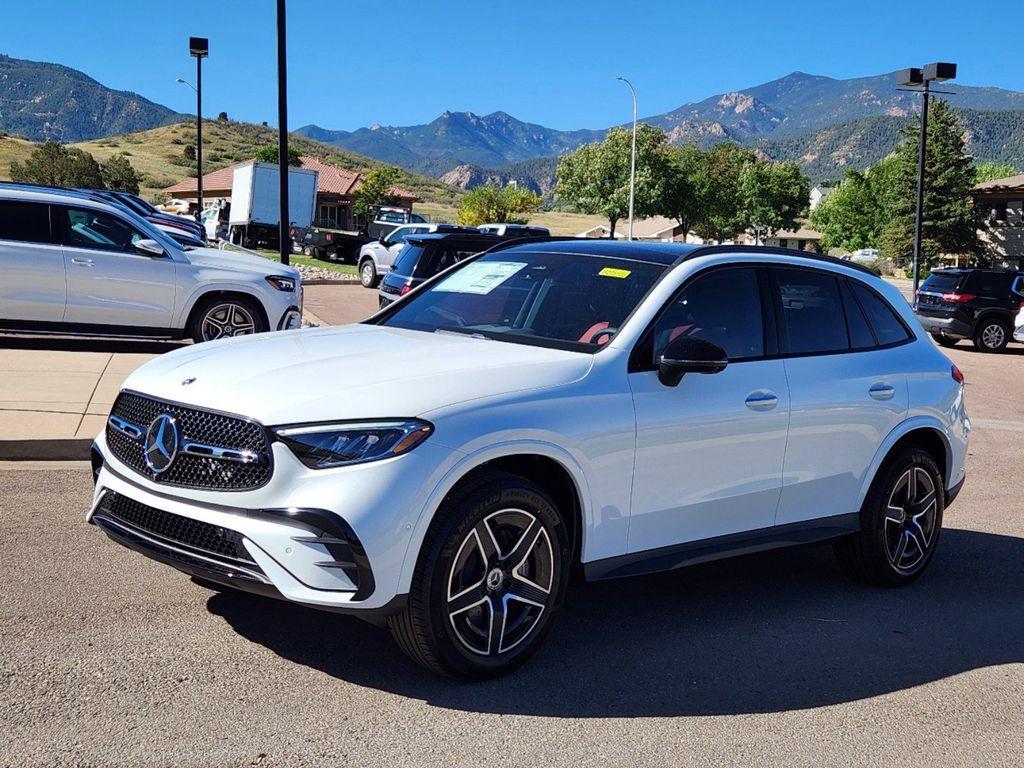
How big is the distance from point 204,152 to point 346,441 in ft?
431

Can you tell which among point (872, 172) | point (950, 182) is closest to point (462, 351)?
point (950, 182)

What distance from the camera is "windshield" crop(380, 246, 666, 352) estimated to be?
5156 mm

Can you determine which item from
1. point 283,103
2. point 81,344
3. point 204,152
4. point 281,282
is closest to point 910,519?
point 281,282

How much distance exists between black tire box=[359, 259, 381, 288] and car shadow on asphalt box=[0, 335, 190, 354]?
54.7 feet

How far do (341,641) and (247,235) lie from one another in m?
41.7

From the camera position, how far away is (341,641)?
4789 millimetres

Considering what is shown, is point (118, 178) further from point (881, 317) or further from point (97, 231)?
point (881, 317)

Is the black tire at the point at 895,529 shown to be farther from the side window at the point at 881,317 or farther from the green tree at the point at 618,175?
the green tree at the point at 618,175

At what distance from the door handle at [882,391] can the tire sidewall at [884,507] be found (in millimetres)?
358

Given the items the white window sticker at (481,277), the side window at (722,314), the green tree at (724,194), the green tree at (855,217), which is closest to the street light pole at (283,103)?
the white window sticker at (481,277)

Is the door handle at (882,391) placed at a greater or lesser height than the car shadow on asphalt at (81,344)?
greater

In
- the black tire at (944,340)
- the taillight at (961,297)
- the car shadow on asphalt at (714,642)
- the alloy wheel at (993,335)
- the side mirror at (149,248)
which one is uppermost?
the side mirror at (149,248)

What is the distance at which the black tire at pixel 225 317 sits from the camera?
1313 centimetres

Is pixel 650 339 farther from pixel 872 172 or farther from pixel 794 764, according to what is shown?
pixel 872 172
